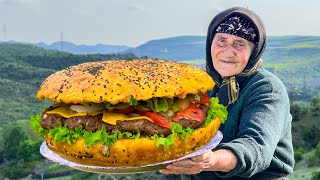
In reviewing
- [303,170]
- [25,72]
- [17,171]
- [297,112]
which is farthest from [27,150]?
[303,170]

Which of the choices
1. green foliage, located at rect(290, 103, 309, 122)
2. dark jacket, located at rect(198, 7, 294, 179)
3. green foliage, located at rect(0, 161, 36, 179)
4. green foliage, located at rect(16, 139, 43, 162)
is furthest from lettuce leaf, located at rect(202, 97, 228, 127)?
green foliage, located at rect(16, 139, 43, 162)

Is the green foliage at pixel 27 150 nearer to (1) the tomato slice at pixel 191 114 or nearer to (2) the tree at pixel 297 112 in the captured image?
(2) the tree at pixel 297 112

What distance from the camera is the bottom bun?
3.38 metres

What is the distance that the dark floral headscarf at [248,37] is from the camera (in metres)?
3.93

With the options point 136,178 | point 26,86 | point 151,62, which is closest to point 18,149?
point 26,86

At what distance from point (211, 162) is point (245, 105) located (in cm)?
82

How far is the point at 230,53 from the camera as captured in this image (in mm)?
3957

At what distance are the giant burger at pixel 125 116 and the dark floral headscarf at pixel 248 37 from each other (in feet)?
1.54

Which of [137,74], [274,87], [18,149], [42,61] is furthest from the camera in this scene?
[42,61]

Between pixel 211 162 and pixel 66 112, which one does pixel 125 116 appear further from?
pixel 211 162

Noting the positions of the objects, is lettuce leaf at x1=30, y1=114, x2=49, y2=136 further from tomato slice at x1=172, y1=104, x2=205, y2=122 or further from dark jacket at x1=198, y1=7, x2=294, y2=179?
dark jacket at x1=198, y1=7, x2=294, y2=179

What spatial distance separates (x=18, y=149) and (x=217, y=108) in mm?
88548

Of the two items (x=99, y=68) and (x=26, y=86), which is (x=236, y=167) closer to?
(x=99, y=68)

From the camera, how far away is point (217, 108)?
403 cm
